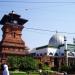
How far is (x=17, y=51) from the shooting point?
4731 centimetres

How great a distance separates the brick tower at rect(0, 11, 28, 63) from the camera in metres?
46.7

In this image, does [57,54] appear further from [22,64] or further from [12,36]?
[22,64]

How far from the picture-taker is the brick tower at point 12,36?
153ft

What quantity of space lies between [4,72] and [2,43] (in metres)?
35.7

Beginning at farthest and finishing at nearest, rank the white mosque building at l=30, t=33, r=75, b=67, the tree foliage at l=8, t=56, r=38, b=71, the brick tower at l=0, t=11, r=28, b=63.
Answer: the white mosque building at l=30, t=33, r=75, b=67, the brick tower at l=0, t=11, r=28, b=63, the tree foliage at l=8, t=56, r=38, b=71

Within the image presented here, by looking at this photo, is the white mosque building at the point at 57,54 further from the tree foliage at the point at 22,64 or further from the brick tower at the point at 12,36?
the tree foliage at the point at 22,64

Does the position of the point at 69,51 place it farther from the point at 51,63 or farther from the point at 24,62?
the point at 24,62

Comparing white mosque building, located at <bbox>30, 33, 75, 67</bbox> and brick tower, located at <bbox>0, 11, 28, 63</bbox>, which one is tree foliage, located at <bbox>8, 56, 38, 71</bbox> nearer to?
brick tower, located at <bbox>0, 11, 28, 63</bbox>

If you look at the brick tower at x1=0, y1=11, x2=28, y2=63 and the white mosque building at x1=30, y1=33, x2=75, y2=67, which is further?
the white mosque building at x1=30, y1=33, x2=75, y2=67

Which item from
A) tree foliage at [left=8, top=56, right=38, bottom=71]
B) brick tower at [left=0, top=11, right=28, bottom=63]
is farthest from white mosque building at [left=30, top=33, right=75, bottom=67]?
tree foliage at [left=8, top=56, right=38, bottom=71]

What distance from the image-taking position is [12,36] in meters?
48.2

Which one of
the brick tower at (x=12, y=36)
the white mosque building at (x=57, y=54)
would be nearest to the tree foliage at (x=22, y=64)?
the brick tower at (x=12, y=36)

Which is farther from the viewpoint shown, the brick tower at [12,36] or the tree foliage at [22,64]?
the brick tower at [12,36]

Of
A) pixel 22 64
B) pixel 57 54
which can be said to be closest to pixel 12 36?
pixel 22 64
